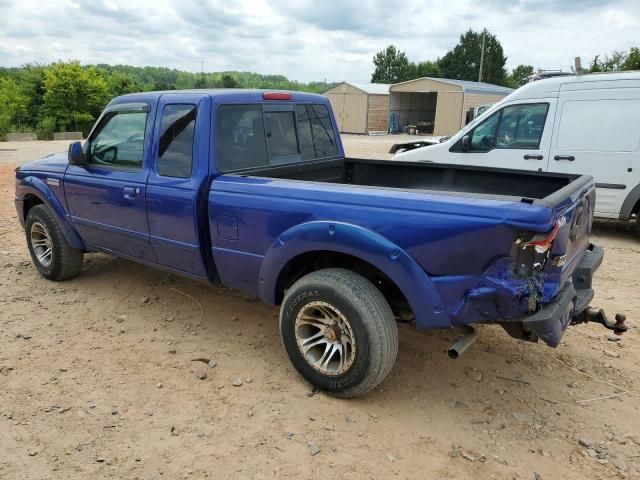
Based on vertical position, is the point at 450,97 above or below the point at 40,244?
above

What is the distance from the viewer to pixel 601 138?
7.01m

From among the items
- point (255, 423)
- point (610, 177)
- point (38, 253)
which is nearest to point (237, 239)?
point (255, 423)

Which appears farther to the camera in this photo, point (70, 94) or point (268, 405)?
point (70, 94)

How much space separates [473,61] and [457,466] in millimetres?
67230

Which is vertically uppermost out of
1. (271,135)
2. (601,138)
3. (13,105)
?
(13,105)

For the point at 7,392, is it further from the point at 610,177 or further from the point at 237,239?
the point at 610,177

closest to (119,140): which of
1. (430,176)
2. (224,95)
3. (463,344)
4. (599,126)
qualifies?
(224,95)

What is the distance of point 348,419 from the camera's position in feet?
10.1

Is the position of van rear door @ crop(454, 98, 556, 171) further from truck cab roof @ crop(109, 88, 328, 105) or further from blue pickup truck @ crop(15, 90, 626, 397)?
truck cab roof @ crop(109, 88, 328, 105)

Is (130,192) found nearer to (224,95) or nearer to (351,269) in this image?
(224,95)

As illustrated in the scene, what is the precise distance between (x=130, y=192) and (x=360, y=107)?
26.0 m

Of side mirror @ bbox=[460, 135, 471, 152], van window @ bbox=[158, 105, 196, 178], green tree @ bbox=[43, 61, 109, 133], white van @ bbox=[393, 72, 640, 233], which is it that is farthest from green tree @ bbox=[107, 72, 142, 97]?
van window @ bbox=[158, 105, 196, 178]

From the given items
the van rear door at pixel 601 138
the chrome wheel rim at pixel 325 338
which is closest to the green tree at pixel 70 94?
the van rear door at pixel 601 138

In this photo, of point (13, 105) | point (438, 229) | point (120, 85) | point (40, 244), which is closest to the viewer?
point (438, 229)
